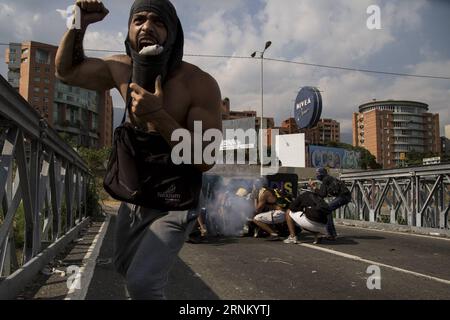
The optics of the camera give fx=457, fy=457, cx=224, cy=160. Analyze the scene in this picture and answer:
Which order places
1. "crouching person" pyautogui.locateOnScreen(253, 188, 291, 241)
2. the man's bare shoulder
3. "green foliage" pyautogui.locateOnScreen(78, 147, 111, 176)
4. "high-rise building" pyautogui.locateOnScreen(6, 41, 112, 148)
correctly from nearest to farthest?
the man's bare shoulder, "crouching person" pyautogui.locateOnScreen(253, 188, 291, 241), "green foliage" pyautogui.locateOnScreen(78, 147, 111, 176), "high-rise building" pyautogui.locateOnScreen(6, 41, 112, 148)

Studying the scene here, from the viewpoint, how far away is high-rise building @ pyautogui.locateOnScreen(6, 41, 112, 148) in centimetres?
9925

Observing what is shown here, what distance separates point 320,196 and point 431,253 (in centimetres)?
268

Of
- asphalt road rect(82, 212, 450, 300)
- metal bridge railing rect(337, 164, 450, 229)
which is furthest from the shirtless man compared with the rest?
metal bridge railing rect(337, 164, 450, 229)

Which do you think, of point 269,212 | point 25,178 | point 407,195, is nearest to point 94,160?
point 407,195

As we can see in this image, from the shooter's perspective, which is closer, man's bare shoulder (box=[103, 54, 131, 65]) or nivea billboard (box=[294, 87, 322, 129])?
man's bare shoulder (box=[103, 54, 131, 65])

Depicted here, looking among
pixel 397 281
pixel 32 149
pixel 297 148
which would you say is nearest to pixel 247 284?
pixel 397 281

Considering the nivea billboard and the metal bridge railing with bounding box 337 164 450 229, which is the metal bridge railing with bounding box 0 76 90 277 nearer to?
the metal bridge railing with bounding box 337 164 450 229

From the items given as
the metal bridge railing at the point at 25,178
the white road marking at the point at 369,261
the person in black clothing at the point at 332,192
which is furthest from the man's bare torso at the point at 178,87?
the person in black clothing at the point at 332,192

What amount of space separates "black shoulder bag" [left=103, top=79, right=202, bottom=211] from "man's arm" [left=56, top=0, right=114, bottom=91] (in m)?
0.47

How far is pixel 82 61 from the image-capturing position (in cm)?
262

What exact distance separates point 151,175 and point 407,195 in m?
14.4

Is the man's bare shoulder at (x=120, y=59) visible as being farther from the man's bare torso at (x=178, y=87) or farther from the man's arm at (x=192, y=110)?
the man's arm at (x=192, y=110)
